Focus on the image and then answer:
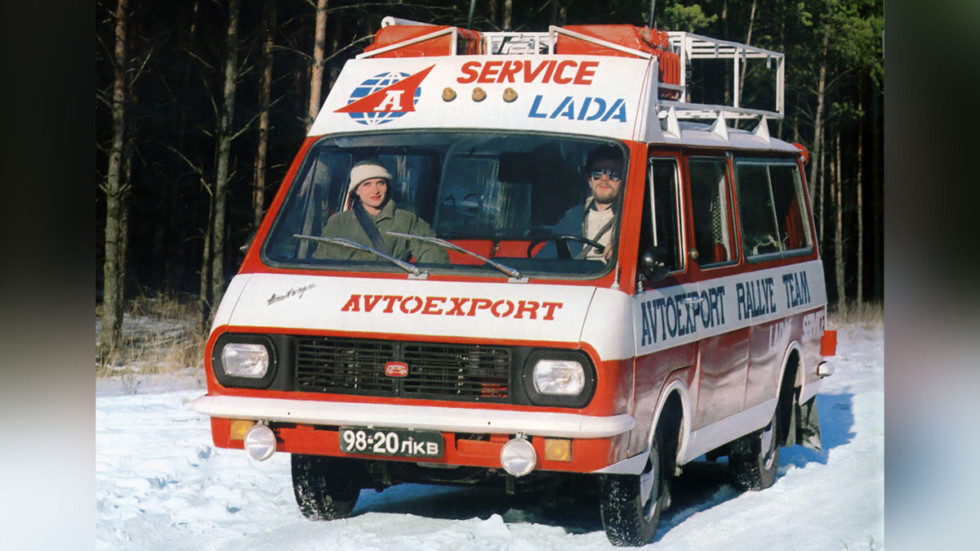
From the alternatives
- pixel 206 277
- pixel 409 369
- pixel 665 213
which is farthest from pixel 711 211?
pixel 206 277

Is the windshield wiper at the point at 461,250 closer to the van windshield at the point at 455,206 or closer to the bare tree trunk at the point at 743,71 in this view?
the van windshield at the point at 455,206

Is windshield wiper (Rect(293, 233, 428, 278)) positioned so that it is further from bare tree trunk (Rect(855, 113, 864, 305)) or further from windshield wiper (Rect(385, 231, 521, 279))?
bare tree trunk (Rect(855, 113, 864, 305))

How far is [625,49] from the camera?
22.4ft

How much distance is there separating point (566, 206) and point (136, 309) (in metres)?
3.61

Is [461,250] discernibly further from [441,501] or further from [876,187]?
[876,187]

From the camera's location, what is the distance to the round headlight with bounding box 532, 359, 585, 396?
5.71 m

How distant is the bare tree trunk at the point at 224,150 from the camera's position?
27.9ft

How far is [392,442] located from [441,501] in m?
1.62

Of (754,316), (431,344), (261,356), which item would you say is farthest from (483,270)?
(754,316)

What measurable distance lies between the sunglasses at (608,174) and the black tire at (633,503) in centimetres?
124

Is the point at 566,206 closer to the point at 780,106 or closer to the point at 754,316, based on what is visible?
the point at 754,316
